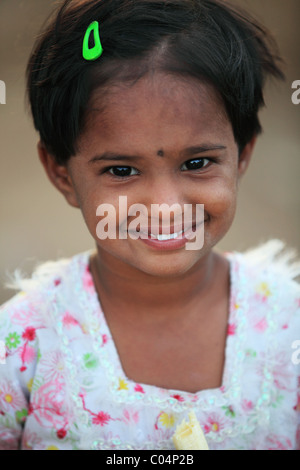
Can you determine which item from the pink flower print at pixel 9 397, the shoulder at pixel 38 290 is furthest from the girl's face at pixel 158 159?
the pink flower print at pixel 9 397

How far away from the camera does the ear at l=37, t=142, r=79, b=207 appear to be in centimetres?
117

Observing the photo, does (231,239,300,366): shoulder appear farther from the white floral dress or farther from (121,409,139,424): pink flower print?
(121,409,139,424): pink flower print

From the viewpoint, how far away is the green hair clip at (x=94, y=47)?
0.98 m

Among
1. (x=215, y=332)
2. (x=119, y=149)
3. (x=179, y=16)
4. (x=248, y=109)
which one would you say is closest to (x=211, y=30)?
(x=179, y=16)

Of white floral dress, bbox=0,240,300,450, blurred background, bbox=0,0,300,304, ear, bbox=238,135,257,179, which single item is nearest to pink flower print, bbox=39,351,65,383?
white floral dress, bbox=0,240,300,450

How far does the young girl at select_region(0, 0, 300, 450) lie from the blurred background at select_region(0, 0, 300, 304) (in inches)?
39.4

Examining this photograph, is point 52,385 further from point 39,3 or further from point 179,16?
point 39,3

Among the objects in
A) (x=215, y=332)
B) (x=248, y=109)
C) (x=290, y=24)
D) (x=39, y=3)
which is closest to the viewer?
(x=248, y=109)

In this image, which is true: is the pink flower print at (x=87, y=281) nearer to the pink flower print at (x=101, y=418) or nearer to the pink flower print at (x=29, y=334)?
the pink flower print at (x=29, y=334)

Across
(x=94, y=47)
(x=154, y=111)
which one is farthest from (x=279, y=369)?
(x=94, y=47)

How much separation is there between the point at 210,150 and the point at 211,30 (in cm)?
21

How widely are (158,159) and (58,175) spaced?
0.30 meters

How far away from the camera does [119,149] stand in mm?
977

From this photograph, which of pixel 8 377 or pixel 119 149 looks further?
pixel 8 377
